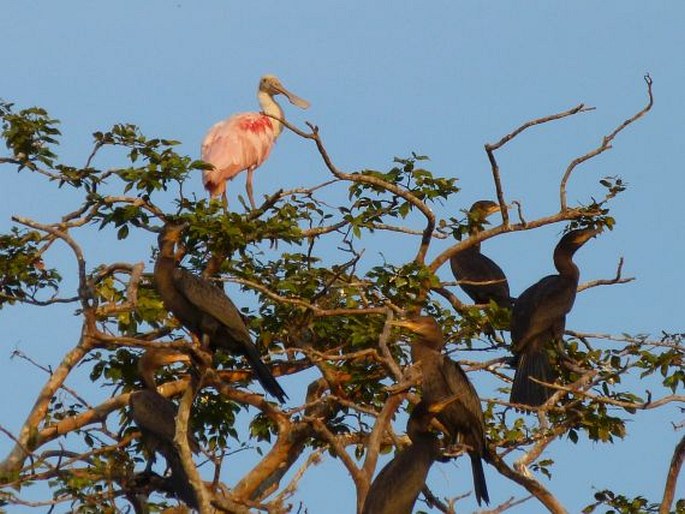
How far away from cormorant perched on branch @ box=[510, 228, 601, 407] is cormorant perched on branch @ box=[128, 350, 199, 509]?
216 centimetres

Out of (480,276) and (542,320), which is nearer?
(542,320)

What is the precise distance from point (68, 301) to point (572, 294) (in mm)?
3474

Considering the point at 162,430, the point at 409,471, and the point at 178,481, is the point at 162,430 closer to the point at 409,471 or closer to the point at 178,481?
the point at 178,481

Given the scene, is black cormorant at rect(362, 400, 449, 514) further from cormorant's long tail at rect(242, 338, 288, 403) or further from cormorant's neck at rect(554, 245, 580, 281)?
cormorant's neck at rect(554, 245, 580, 281)

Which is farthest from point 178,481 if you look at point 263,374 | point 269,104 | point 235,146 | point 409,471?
point 269,104

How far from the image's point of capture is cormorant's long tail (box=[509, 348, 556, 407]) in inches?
411

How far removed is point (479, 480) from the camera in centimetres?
943

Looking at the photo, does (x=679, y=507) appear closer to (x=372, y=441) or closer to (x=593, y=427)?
(x=593, y=427)

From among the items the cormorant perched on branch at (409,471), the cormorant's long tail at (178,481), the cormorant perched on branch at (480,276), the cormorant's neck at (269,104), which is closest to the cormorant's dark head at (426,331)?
the cormorant perched on branch at (409,471)

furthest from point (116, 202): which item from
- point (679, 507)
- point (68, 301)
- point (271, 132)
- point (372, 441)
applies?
point (271, 132)

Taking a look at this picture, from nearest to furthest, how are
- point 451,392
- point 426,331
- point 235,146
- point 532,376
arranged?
point 451,392 → point 426,331 → point 532,376 → point 235,146

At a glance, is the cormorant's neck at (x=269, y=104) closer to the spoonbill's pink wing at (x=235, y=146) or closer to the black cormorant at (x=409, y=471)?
the spoonbill's pink wing at (x=235, y=146)

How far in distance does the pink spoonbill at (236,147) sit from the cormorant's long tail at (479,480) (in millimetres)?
6288

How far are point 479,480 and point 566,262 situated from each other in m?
2.75
